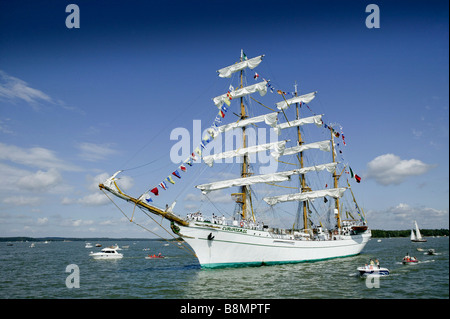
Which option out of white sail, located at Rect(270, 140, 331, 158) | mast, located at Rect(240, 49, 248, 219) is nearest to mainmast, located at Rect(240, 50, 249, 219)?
mast, located at Rect(240, 49, 248, 219)

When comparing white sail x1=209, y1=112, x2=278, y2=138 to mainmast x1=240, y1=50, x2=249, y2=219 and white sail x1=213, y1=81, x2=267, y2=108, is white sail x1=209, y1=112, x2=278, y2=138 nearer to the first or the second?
mainmast x1=240, y1=50, x2=249, y2=219

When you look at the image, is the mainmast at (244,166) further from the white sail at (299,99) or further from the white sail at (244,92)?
the white sail at (299,99)

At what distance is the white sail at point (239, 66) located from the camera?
4134cm

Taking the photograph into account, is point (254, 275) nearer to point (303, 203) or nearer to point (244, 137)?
point (244, 137)

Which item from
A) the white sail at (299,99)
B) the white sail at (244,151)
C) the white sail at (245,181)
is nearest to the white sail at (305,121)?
the white sail at (299,99)

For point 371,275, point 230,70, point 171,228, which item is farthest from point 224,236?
point 230,70

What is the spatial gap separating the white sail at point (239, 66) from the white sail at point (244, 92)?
2788 millimetres

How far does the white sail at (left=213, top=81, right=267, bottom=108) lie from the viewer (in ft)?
135

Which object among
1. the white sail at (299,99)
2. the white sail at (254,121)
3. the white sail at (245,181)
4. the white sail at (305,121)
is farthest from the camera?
the white sail at (299,99)

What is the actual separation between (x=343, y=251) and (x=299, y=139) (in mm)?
20488

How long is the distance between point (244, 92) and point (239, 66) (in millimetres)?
3807

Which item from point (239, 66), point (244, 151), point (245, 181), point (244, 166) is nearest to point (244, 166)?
point (244, 166)

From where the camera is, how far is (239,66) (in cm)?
4241
